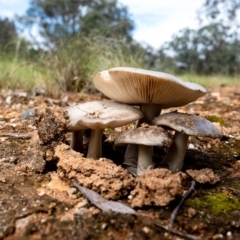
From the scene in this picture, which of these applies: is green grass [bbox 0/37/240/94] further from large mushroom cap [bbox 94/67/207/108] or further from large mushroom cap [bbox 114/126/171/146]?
large mushroom cap [bbox 114/126/171/146]

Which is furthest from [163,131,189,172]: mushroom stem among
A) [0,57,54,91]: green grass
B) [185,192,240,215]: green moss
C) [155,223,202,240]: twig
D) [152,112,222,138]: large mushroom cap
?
[0,57,54,91]: green grass

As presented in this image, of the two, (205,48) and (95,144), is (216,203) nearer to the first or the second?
(95,144)

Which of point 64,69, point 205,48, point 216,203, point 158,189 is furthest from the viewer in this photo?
point 205,48

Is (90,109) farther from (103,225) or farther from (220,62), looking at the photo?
(220,62)

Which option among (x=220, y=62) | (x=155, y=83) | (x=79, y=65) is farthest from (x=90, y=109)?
(x=220, y=62)

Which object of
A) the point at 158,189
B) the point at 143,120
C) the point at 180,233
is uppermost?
the point at 143,120

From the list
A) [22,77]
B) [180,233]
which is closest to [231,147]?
[180,233]

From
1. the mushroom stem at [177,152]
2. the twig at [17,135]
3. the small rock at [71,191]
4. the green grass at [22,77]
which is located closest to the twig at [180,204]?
the mushroom stem at [177,152]

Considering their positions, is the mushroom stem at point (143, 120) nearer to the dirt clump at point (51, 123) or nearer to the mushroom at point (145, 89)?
the mushroom at point (145, 89)
